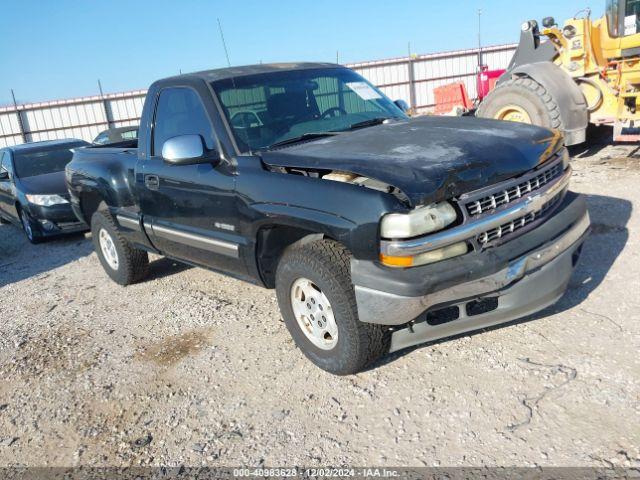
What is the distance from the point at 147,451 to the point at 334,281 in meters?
1.36

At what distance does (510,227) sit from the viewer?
9.73ft

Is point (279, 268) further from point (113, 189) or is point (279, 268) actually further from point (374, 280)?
point (113, 189)

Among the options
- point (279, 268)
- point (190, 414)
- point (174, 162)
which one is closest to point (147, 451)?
point (190, 414)

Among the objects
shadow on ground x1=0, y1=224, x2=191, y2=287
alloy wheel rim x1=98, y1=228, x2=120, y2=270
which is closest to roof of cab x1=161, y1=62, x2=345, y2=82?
alloy wheel rim x1=98, y1=228, x2=120, y2=270

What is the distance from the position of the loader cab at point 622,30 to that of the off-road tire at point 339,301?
6669mm

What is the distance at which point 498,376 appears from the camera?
9.85ft

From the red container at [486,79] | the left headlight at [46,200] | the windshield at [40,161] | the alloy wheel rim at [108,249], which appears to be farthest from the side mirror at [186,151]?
the red container at [486,79]

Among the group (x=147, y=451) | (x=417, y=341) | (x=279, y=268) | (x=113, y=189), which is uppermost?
(x=113, y=189)

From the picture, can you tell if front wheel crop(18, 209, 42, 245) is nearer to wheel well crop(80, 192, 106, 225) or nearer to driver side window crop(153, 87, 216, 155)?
wheel well crop(80, 192, 106, 225)

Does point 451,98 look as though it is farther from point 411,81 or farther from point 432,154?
point 432,154

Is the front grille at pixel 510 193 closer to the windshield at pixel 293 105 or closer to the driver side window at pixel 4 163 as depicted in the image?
the windshield at pixel 293 105

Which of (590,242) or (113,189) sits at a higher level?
(113,189)

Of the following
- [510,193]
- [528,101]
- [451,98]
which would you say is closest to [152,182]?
[510,193]

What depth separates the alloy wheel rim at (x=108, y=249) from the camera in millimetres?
5543
